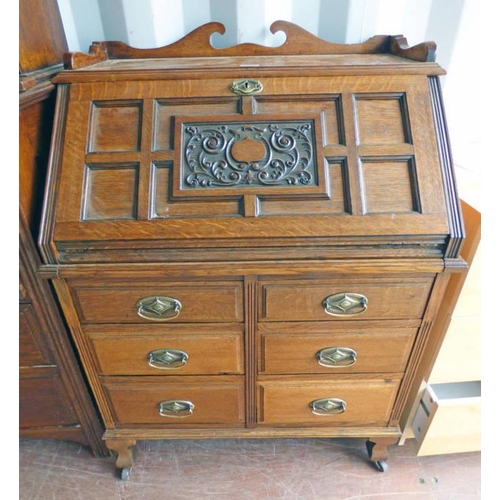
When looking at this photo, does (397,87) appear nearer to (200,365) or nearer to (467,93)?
(467,93)

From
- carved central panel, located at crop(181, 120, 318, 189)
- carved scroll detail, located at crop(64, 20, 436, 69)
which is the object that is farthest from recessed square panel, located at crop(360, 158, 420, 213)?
carved scroll detail, located at crop(64, 20, 436, 69)

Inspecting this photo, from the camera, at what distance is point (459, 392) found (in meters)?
1.40

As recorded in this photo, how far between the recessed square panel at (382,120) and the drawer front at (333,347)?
500 millimetres

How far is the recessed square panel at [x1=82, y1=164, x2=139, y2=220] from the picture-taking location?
979mm

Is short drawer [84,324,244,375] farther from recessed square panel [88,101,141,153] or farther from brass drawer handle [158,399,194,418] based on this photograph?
recessed square panel [88,101,141,153]

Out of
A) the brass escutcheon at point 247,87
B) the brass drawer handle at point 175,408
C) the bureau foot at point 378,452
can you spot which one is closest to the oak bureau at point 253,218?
the brass escutcheon at point 247,87

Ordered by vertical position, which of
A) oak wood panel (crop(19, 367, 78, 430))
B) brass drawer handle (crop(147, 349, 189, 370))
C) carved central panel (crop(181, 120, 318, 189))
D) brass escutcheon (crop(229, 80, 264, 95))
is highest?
brass escutcheon (crop(229, 80, 264, 95))

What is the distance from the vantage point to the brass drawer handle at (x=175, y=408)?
1.25m

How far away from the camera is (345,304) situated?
1.02 meters

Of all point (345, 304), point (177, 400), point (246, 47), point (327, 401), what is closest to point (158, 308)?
point (177, 400)

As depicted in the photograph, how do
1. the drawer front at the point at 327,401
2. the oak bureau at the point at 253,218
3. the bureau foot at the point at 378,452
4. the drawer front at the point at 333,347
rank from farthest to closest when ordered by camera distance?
1. the bureau foot at the point at 378,452
2. the drawer front at the point at 327,401
3. the drawer front at the point at 333,347
4. the oak bureau at the point at 253,218

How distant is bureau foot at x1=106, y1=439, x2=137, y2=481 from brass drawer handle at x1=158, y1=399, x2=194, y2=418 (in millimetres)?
188

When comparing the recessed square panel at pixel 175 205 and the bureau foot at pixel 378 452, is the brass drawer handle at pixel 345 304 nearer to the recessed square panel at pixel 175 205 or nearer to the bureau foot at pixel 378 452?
the recessed square panel at pixel 175 205

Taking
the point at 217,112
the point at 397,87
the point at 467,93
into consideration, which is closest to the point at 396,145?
the point at 397,87
